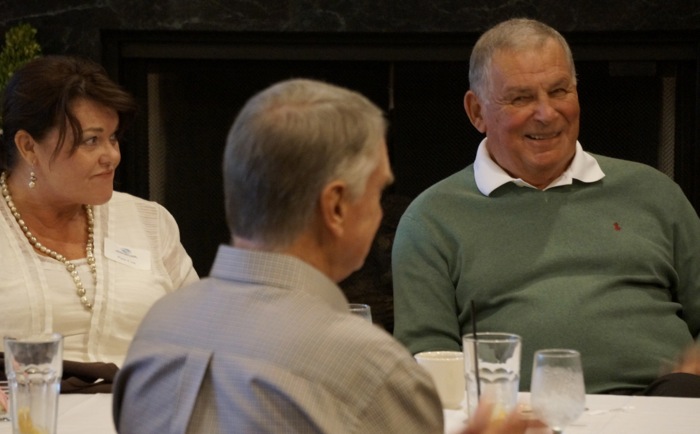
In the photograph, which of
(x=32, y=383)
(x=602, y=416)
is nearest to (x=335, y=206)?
(x=32, y=383)

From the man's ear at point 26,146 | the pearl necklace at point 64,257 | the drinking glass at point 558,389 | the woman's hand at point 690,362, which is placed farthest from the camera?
the man's ear at point 26,146

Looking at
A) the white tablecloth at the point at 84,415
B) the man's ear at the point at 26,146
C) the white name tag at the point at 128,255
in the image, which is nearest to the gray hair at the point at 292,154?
the white tablecloth at the point at 84,415

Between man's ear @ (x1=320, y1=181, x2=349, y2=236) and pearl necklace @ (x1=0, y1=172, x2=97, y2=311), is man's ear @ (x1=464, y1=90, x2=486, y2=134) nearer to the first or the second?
pearl necklace @ (x1=0, y1=172, x2=97, y2=311)

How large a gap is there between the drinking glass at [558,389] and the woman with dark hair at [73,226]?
1.28 metres

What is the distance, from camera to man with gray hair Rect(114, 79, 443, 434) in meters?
1.18

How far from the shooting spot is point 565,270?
8.25ft

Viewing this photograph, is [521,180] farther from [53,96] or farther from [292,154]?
[292,154]

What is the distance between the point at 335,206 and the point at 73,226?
5.40ft

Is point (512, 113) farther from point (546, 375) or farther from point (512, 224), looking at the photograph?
point (546, 375)

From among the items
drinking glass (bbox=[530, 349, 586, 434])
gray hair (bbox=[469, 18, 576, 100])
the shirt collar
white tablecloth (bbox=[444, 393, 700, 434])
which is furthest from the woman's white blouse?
drinking glass (bbox=[530, 349, 586, 434])

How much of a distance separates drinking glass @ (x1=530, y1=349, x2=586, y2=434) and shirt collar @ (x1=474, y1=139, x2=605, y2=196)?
3.33 ft

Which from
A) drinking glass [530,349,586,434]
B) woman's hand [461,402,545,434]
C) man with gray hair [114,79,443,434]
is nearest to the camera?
man with gray hair [114,79,443,434]

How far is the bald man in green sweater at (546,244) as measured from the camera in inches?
95.8

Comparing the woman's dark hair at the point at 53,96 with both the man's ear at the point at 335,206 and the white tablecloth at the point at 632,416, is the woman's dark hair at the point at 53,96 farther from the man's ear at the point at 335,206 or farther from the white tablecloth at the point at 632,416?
the man's ear at the point at 335,206
